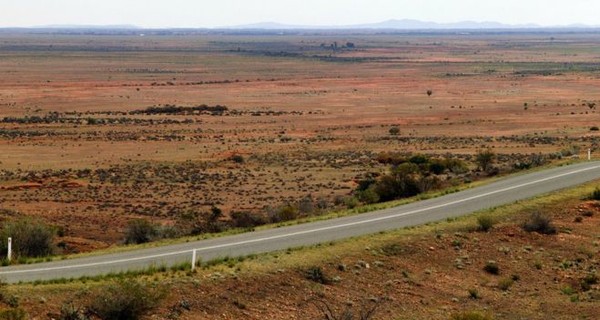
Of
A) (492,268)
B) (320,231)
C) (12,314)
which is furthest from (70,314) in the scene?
(492,268)

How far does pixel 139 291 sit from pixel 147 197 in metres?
24.3

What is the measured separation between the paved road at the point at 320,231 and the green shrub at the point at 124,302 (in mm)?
2321

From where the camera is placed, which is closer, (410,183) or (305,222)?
(305,222)

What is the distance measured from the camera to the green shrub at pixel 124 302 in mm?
15172

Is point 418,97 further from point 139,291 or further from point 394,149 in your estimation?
point 139,291

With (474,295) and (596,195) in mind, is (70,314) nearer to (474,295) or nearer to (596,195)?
(474,295)

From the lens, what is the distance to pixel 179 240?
23531mm

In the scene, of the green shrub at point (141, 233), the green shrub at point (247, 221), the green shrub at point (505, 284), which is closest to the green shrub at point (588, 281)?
the green shrub at point (505, 284)

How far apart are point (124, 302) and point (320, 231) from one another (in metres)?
9.03

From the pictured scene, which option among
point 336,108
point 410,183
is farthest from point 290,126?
point 410,183

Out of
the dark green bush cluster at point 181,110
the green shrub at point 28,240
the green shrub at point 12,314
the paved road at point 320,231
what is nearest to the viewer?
the green shrub at point 12,314

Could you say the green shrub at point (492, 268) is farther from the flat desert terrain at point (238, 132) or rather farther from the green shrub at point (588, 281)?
the flat desert terrain at point (238, 132)

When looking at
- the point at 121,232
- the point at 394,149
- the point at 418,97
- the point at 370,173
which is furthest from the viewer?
the point at 418,97

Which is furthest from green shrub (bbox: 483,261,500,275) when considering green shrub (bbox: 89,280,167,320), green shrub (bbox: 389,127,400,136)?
green shrub (bbox: 389,127,400,136)
